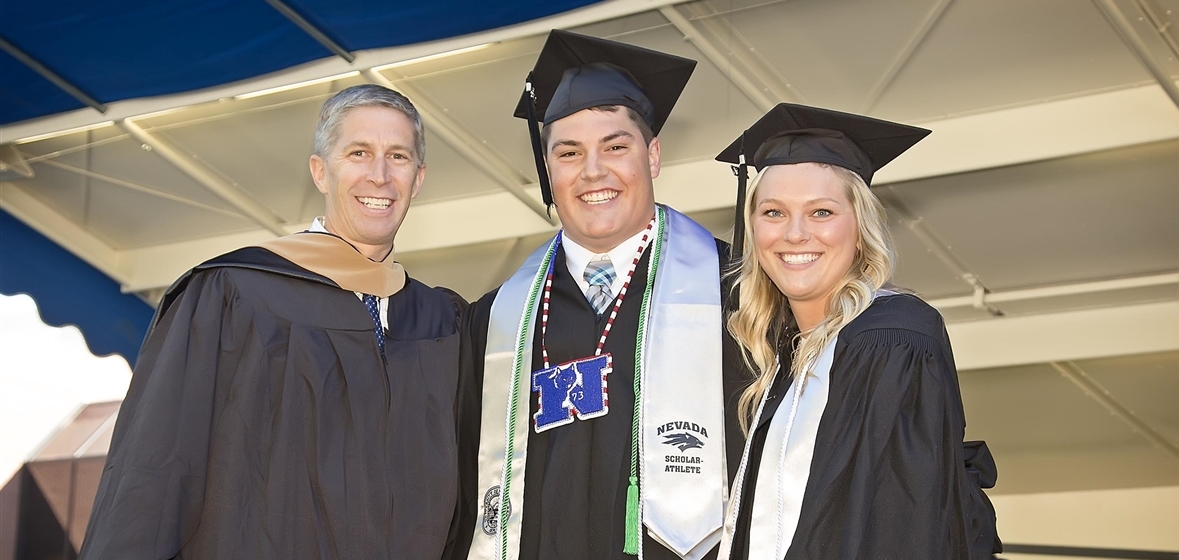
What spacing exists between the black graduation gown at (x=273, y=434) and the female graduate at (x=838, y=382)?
86 cm

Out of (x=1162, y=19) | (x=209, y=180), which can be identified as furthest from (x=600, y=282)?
(x=209, y=180)

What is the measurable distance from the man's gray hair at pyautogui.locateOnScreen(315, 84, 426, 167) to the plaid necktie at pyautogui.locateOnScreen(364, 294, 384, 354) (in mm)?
414

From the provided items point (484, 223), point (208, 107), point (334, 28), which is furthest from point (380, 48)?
point (484, 223)

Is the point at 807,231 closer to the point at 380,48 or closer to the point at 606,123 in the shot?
the point at 606,123

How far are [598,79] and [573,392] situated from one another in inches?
36.5

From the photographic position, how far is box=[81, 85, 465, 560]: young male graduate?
2820 mm

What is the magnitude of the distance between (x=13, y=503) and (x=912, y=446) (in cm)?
723

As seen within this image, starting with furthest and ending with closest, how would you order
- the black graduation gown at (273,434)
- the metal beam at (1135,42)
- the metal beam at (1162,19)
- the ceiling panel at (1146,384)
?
the ceiling panel at (1146,384)
the metal beam at (1162,19)
the metal beam at (1135,42)
the black graduation gown at (273,434)

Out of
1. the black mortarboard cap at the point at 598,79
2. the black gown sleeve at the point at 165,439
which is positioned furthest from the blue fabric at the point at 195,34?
the black gown sleeve at the point at 165,439

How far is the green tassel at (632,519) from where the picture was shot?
2.92 metres

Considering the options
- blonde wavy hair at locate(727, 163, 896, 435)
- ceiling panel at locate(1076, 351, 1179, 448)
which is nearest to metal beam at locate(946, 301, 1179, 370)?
ceiling panel at locate(1076, 351, 1179, 448)

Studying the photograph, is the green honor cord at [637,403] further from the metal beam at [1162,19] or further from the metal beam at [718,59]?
the metal beam at [1162,19]

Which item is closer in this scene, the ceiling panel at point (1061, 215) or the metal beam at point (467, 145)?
the ceiling panel at point (1061, 215)

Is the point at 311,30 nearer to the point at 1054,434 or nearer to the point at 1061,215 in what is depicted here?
the point at 1061,215
